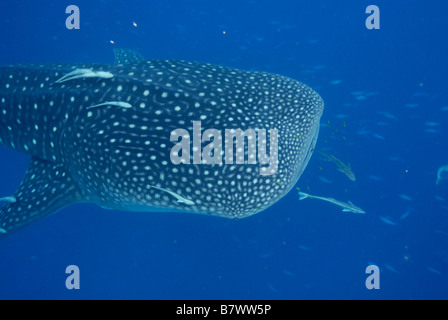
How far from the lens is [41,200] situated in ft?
16.0

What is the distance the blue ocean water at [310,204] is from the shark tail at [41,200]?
210 inches

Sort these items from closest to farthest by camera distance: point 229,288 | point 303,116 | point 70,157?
point 303,116 < point 70,157 < point 229,288

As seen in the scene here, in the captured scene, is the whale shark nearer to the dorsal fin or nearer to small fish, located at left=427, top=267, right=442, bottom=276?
the dorsal fin

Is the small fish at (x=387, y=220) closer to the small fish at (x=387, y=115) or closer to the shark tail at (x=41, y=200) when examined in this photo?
the small fish at (x=387, y=115)

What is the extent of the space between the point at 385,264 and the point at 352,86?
21.7 feet

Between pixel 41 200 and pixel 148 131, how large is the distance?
2.27m

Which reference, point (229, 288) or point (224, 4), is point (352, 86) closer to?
point (224, 4)

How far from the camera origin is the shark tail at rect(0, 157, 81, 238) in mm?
4832

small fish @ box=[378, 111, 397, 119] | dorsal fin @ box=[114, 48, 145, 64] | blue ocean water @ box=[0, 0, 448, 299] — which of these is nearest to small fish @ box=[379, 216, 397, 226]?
blue ocean water @ box=[0, 0, 448, 299]

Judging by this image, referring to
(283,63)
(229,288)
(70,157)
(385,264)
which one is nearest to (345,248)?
(385,264)

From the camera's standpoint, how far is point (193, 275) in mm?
10344

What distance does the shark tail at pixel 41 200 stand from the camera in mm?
4832

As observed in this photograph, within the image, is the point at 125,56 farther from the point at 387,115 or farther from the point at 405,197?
the point at 405,197

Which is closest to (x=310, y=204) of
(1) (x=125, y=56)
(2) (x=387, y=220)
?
(2) (x=387, y=220)
